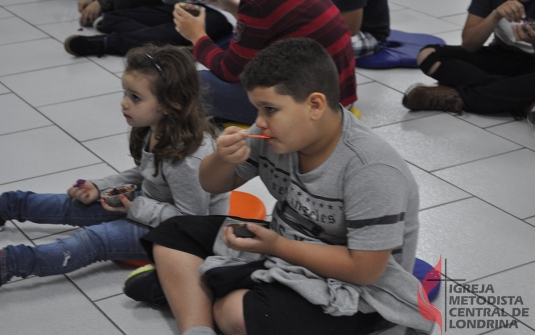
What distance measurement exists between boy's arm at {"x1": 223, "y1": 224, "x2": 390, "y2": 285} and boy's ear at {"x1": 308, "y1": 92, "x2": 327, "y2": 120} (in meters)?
0.23

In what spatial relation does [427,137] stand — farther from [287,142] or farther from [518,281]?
[287,142]

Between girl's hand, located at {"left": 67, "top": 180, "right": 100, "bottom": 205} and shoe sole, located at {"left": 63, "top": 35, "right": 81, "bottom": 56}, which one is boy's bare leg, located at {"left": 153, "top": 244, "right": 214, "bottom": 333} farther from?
shoe sole, located at {"left": 63, "top": 35, "right": 81, "bottom": 56}

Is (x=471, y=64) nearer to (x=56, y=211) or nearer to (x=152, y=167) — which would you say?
(x=152, y=167)

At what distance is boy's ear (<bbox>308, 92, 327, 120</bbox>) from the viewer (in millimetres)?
1354

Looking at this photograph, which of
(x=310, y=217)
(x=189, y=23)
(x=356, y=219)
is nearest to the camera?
(x=356, y=219)

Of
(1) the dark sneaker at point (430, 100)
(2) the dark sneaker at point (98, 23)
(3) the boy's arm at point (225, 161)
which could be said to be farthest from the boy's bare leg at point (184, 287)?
(2) the dark sneaker at point (98, 23)

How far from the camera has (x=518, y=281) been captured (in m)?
1.73

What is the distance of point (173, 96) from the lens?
5.77ft

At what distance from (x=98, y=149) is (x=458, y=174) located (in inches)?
45.8

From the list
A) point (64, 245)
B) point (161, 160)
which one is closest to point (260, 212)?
point (161, 160)

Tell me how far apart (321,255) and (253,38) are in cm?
112

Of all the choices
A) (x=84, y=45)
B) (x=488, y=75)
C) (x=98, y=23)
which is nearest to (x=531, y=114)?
(x=488, y=75)

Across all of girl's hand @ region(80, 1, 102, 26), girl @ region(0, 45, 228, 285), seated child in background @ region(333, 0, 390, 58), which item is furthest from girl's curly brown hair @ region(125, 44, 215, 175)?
girl's hand @ region(80, 1, 102, 26)

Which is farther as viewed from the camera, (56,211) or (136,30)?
(136,30)
